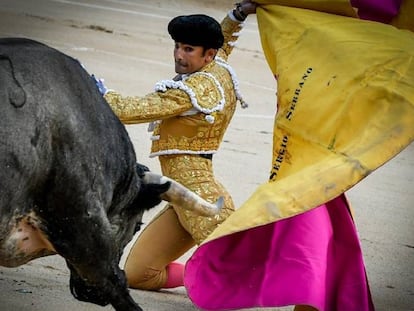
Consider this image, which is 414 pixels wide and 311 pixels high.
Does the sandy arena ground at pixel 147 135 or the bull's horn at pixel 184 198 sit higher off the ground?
the bull's horn at pixel 184 198

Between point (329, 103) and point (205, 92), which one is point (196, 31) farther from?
point (329, 103)

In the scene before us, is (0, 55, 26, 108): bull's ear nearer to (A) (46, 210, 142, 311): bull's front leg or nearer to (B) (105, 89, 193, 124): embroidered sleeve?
(A) (46, 210, 142, 311): bull's front leg

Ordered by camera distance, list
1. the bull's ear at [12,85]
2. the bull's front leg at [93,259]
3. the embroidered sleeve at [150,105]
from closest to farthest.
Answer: the bull's ear at [12,85], the bull's front leg at [93,259], the embroidered sleeve at [150,105]

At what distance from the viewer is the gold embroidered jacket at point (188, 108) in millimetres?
4137

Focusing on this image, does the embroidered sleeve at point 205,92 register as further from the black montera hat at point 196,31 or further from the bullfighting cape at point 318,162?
the bullfighting cape at point 318,162

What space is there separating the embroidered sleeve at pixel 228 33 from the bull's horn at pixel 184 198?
758 mm

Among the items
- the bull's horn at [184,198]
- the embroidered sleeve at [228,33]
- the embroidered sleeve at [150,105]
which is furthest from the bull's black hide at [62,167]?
the embroidered sleeve at [228,33]

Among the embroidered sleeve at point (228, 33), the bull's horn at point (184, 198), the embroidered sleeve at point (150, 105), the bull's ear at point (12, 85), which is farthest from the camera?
the embroidered sleeve at point (228, 33)

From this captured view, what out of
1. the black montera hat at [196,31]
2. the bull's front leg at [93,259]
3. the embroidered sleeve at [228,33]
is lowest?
the bull's front leg at [93,259]

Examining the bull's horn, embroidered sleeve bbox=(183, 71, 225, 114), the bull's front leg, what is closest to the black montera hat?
embroidered sleeve bbox=(183, 71, 225, 114)

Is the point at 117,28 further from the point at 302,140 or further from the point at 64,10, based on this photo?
the point at 302,140

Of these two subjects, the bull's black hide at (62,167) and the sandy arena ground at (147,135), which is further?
the sandy arena ground at (147,135)

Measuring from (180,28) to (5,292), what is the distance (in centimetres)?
119

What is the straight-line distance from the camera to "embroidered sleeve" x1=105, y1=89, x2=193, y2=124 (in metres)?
4.12
